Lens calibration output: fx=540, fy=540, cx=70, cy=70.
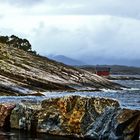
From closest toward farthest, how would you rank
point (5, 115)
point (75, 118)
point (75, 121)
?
point (75, 121) → point (75, 118) → point (5, 115)

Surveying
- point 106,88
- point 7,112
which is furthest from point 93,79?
point 7,112

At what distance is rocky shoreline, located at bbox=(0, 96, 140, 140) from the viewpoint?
105 ft

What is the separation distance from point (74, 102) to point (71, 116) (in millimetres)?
1095

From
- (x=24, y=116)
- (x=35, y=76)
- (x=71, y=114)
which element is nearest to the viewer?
(x=71, y=114)

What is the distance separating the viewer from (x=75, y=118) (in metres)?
35.1

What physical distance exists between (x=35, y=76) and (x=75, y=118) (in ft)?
286

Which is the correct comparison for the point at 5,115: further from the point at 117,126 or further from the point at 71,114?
the point at 117,126

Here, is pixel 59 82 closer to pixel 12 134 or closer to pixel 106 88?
pixel 106 88

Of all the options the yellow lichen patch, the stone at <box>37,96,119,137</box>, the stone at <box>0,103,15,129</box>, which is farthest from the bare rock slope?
the yellow lichen patch

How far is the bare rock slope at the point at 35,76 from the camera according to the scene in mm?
107438

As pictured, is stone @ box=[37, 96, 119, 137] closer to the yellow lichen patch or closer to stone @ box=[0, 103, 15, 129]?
the yellow lichen patch

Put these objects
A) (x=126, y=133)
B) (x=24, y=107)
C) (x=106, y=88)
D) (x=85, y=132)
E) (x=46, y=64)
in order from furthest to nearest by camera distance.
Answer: (x=46, y=64), (x=106, y=88), (x=24, y=107), (x=85, y=132), (x=126, y=133)

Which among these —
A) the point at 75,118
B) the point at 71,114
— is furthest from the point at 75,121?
the point at 71,114

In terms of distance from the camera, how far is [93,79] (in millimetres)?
143750
